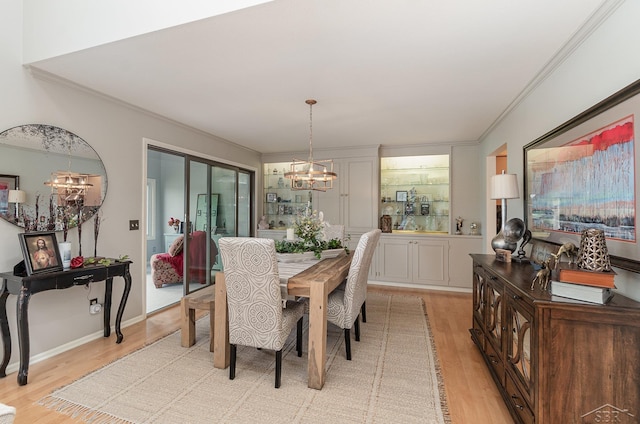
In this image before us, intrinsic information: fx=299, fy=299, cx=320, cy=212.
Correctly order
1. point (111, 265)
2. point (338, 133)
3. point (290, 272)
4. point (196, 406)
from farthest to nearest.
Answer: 1. point (338, 133)
2. point (111, 265)
3. point (290, 272)
4. point (196, 406)

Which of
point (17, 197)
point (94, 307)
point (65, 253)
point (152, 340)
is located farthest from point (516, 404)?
point (17, 197)

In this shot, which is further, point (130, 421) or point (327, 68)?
point (327, 68)

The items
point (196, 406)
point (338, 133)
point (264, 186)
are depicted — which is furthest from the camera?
point (264, 186)

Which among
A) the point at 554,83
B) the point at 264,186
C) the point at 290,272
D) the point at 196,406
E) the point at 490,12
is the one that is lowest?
the point at 196,406

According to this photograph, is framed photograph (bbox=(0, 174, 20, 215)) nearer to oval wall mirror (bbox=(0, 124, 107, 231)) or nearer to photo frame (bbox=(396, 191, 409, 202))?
oval wall mirror (bbox=(0, 124, 107, 231))

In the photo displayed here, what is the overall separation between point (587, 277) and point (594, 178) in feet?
2.23

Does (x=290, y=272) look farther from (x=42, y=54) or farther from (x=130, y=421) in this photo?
(x=42, y=54)

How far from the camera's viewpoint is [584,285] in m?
1.41

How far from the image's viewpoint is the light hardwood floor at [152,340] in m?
1.89

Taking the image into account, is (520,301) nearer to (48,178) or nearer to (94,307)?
(94,307)

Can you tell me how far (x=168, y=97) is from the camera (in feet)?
9.96

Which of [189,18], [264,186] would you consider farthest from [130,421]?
[264,186]

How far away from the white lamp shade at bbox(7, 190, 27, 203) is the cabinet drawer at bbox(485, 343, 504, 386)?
3.83 meters

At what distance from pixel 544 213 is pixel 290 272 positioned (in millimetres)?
2070
